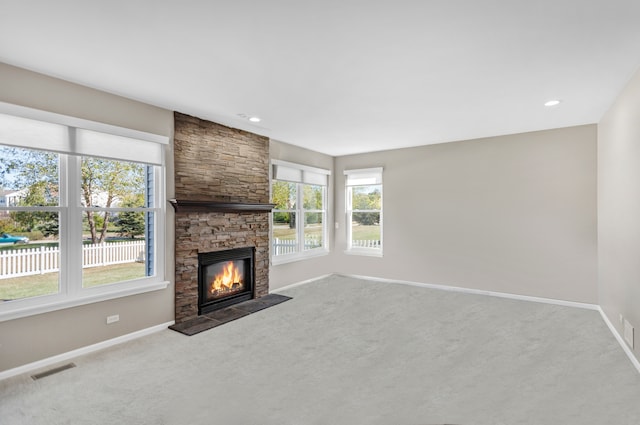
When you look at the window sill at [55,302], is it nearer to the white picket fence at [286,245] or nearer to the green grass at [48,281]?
the green grass at [48,281]

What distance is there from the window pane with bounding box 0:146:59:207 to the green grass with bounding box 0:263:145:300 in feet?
2.28

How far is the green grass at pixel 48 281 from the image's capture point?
2.89m

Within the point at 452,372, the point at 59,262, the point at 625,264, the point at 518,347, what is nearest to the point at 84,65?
the point at 59,262

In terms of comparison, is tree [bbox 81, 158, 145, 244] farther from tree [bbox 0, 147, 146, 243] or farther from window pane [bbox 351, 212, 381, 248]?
window pane [bbox 351, 212, 381, 248]

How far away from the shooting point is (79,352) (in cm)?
314

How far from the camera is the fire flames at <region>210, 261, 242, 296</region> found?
15.1 ft

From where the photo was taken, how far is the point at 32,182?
2992 millimetres

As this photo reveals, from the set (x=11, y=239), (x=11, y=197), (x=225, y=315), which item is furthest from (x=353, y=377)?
(x=11, y=197)

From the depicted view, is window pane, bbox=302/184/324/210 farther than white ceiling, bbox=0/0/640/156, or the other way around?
window pane, bbox=302/184/324/210

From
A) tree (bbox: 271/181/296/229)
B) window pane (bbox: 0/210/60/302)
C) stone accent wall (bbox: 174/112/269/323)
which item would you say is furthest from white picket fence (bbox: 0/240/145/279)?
tree (bbox: 271/181/296/229)

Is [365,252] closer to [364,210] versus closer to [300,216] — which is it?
[364,210]

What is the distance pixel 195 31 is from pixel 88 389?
9.24 ft

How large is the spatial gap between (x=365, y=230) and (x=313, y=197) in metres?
1.32

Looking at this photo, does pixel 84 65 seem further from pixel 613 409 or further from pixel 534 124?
pixel 534 124
